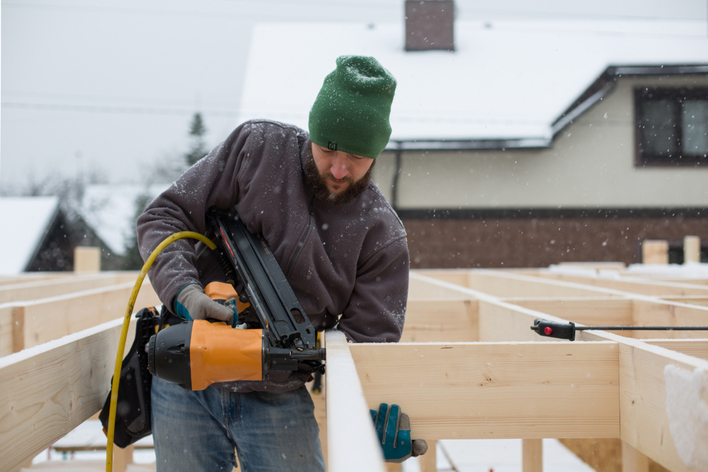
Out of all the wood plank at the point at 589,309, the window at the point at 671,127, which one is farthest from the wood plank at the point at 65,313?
the window at the point at 671,127

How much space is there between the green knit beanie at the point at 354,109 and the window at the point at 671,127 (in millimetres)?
8845

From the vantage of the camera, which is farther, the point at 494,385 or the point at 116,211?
the point at 116,211

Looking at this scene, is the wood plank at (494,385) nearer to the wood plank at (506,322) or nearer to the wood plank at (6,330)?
the wood plank at (506,322)

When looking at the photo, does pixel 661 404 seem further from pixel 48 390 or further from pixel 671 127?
pixel 671 127

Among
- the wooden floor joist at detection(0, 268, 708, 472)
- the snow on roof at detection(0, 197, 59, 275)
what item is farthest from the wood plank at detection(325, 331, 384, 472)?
the snow on roof at detection(0, 197, 59, 275)

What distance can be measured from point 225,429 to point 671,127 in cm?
990

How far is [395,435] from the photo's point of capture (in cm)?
139

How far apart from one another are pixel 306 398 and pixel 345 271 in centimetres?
48

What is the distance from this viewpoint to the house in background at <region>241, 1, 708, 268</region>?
27.2 ft

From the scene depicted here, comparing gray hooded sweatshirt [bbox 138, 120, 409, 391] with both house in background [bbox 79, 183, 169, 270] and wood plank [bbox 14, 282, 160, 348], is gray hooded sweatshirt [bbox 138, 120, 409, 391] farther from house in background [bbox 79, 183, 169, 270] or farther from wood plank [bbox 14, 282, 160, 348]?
house in background [bbox 79, 183, 169, 270]

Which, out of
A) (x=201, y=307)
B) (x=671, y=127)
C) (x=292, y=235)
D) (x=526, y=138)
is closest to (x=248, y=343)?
(x=201, y=307)

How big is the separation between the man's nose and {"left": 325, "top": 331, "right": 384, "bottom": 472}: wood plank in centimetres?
61

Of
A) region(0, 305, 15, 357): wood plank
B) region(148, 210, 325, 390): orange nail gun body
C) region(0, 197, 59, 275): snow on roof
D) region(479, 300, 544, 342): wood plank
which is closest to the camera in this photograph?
region(148, 210, 325, 390): orange nail gun body

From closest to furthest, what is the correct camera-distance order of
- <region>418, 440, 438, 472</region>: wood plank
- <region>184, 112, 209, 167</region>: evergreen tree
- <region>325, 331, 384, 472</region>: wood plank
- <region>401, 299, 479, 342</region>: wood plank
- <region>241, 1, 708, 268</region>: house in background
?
<region>325, 331, 384, 472</region>: wood plank < <region>418, 440, 438, 472</region>: wood plank < <region>401, 299, 479, 342</region>: wood plank < <region>241, 1, 708, 268</region>: house in background < <region>184, 112, 209, 167</region>: evergreen tree
